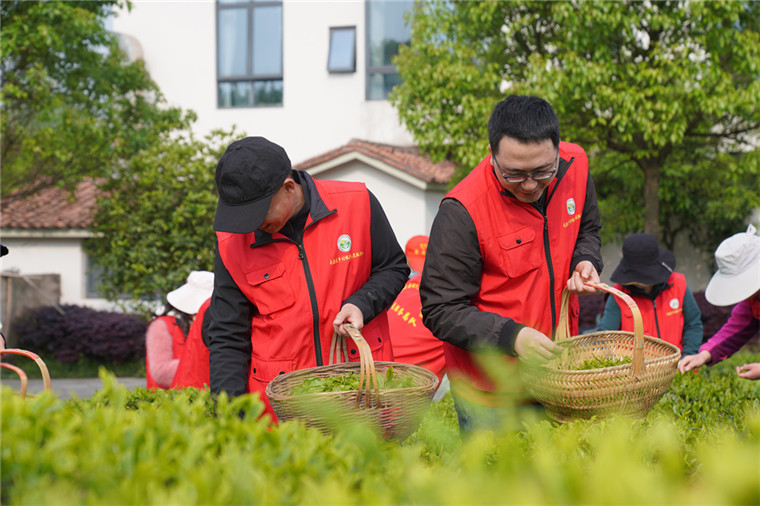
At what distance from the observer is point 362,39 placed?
58.8 feet

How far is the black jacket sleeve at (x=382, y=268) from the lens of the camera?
9.62 ft

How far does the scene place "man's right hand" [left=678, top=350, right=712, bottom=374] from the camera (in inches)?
154

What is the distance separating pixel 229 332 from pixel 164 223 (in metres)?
10.1

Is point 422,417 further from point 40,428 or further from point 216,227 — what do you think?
point 40,428

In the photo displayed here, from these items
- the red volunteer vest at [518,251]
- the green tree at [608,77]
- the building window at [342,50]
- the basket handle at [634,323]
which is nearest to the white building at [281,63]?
the building window at [342,50]

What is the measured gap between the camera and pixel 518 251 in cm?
286

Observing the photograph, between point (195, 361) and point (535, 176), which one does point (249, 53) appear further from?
point (535, 176)

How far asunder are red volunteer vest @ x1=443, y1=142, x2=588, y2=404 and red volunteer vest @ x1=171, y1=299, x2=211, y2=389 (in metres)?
1.72

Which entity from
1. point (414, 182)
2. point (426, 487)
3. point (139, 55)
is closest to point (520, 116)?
point (426, 487)

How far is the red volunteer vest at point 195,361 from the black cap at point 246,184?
156 centimetres

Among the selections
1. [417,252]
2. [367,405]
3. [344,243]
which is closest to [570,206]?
[344,243]

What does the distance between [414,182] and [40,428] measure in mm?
14386

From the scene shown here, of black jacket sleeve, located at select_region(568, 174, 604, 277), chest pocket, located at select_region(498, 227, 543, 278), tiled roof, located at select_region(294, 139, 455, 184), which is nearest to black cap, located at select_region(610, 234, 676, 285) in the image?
black jacket sleeve, located at select_region(568, 174, 604, 277)

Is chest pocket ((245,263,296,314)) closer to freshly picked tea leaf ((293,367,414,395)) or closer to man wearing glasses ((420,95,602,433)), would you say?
freshly picked tea leaf ((293,367,414,395))
